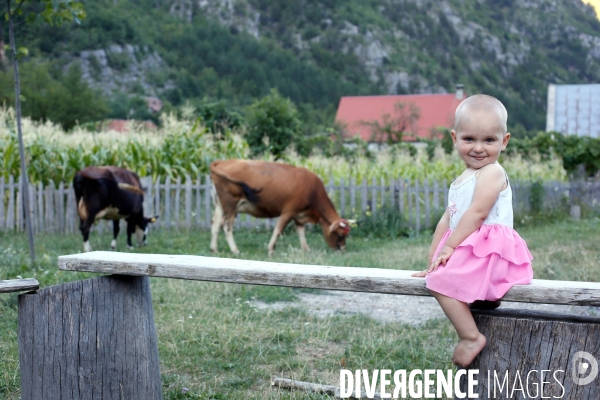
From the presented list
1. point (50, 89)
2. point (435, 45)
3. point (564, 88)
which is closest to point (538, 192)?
→ point (564, 88)

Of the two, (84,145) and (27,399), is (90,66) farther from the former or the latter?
(27,399)

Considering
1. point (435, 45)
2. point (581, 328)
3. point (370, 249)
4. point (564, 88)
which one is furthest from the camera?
point (435, 45)

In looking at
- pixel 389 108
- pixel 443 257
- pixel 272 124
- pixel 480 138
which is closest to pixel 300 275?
pixel 443 257

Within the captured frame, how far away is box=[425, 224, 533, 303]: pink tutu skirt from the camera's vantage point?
2.86 metres

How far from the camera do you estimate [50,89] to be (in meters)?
39.6

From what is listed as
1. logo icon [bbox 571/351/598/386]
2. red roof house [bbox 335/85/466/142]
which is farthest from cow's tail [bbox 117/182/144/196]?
red roof house [bbox 335/85/466/142]

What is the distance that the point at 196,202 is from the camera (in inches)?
567

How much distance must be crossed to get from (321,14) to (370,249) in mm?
99082

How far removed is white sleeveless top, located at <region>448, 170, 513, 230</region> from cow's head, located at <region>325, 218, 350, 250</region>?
7386mm

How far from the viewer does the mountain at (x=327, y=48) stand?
63.5m

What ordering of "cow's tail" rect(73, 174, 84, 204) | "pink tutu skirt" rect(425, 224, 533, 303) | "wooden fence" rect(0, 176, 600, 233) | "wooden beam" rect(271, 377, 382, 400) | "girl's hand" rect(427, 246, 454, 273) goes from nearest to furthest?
"pink tutu skirt" rect(425, 224, 533, 303) → "girl's hand" rect(427, 246, 454, 273) → "wooden beam" rect(271, 377, 382, 400) → "cow's tail" rect(73, 174, 84, 204) → "wooden fence" rect(0, 176, 600, 233)

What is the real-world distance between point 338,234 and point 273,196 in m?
1.24

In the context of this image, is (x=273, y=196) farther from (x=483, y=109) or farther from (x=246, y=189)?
(x=483, y=109)

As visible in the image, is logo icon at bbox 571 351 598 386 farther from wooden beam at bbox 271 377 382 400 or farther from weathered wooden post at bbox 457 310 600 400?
wooden beam at bbox 271 377 382 400
